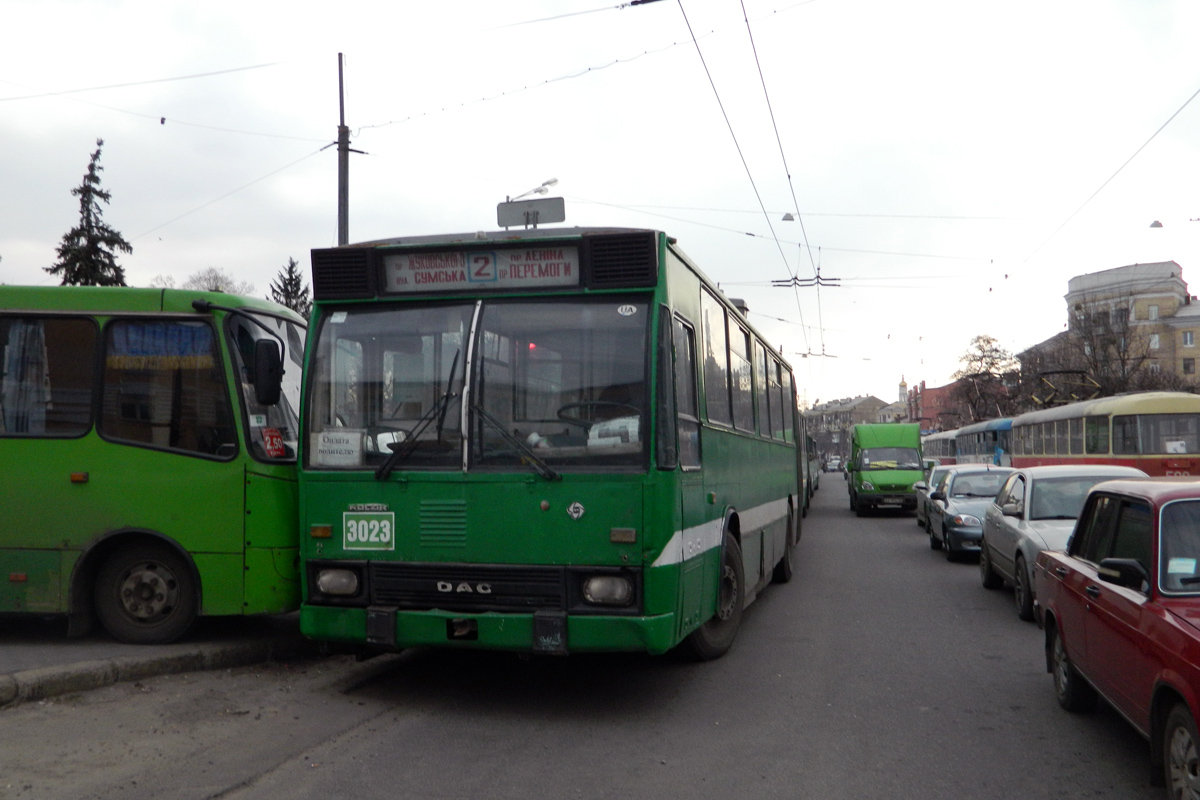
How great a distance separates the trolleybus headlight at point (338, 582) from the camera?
22.6 feet

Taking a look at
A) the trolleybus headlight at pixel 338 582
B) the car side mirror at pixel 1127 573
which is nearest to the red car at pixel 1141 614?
the car side mirror at pixel 1127 573

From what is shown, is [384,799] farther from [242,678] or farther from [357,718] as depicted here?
[242,678]

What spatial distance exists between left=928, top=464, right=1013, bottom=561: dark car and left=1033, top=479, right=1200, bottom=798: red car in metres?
9.01

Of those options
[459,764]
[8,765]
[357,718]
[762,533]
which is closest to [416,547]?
[357,718]

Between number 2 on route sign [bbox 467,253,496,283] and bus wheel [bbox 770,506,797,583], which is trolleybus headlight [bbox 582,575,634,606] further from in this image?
bus wheel [bbox 770,506,797,583]

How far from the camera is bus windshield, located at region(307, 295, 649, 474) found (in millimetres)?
6590

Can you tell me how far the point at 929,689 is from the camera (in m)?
7.61

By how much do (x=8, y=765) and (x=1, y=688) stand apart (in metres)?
1.23

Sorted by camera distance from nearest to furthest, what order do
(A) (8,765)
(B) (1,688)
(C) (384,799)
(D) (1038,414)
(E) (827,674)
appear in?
(C) (384,799) → (A) (8,765) → (B) (1,688) → (E) (827,674) → (D) (1038,414)

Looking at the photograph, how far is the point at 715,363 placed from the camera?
8.50 meters

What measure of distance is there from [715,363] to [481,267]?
2358 mm

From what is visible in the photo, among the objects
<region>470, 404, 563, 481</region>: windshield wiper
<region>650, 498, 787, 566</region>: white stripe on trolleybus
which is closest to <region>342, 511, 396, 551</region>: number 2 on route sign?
<region>470, 404, 563, 481</region>: windshield wiper

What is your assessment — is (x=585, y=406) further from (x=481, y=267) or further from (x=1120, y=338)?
(x=1120, y=338)

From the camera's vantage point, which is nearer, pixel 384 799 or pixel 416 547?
pixel 384 799
